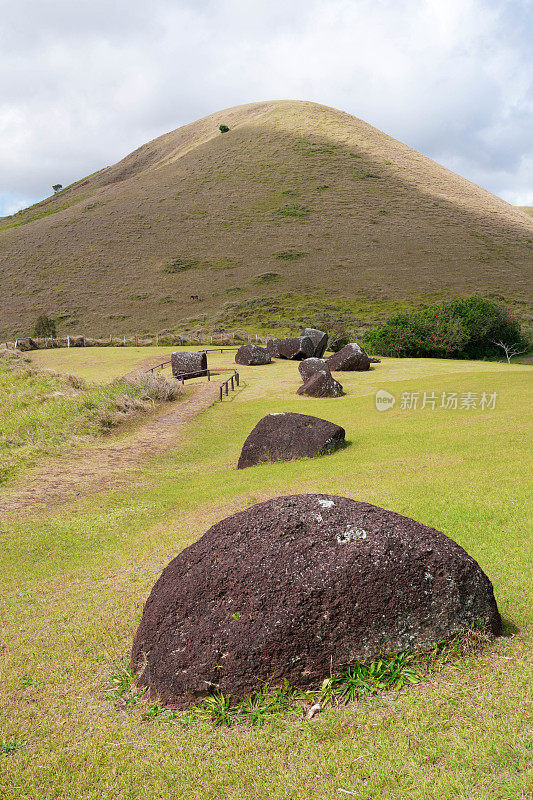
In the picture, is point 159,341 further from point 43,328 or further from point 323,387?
point 323,387

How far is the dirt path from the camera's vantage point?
13.7 m

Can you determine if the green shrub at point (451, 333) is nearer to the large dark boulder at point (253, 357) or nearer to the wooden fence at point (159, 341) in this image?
the large dark boulder at point (253, 357)

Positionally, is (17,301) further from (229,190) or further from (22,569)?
(22,569)

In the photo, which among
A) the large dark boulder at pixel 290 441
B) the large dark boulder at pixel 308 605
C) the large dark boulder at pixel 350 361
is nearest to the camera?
the large dark boulder at pixel 308 605

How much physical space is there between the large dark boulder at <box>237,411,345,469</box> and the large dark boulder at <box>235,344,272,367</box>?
24.3m

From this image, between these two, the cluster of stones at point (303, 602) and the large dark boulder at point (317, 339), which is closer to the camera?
the cluster of stones at point (303, 602)

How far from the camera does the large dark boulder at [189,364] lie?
3422cm

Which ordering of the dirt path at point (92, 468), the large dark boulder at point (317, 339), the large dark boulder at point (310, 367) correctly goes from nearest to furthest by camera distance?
the dirt path at point (92, 468) → the large dark boulder at point (310, 367) → the large dark boulder at point (317, 339)

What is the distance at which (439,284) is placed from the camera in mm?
79750

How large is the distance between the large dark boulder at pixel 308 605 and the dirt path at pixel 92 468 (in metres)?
9.30

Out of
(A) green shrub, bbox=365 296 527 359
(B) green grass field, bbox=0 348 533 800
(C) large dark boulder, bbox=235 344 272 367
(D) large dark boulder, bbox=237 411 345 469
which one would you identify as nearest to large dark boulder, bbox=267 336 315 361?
(C) large dark boulder, bbox=235 344 272 367

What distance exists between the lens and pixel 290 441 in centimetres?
1566

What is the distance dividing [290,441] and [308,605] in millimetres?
11125

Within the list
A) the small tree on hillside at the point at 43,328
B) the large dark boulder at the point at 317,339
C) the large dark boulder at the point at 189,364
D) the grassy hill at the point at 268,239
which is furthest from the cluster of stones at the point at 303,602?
the small tree on hillside at the point at 43,328
